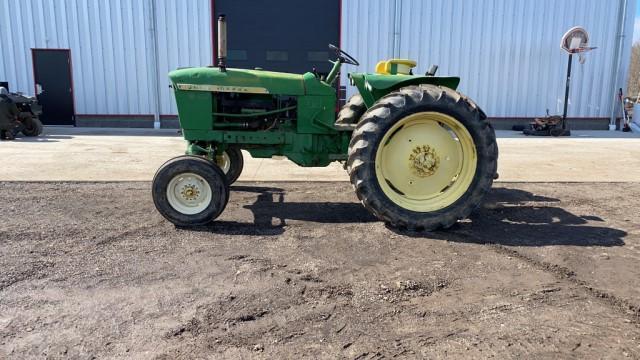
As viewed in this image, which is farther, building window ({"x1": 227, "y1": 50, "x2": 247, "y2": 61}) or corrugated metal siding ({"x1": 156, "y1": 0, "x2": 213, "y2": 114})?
building window ({"x1": 227, "y1": 50, "x2": 247, "y2": 61})

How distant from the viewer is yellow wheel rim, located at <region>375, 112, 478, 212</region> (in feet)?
14.6

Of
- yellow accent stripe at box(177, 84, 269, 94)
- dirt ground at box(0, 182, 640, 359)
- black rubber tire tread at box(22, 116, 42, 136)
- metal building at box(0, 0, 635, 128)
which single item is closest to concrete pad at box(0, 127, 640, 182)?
black rubber tire tread at box(22, 116, 42, 136)

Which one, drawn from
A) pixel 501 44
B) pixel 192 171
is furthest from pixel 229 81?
pixel 501 44

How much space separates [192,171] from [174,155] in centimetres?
475

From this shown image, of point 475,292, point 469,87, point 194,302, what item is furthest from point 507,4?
point 194,302

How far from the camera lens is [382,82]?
4.67 meters

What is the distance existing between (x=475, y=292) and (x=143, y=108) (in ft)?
43.3

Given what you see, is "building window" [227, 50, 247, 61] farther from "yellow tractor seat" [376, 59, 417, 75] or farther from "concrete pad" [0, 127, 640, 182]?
"yellow tractor seat" [376, 59, 417, 75]

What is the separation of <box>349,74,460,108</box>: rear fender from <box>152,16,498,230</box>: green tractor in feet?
0.03

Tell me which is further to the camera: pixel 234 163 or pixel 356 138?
pixel 234 163

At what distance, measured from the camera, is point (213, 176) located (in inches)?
170

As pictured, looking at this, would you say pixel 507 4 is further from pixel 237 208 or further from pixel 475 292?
pixel 475 292

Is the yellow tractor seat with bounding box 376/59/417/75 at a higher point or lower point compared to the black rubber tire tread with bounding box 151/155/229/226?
higher

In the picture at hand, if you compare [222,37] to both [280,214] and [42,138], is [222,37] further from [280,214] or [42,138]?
[42,138]
